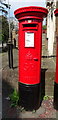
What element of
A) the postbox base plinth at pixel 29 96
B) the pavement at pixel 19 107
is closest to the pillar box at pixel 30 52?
the postbox base plinth at pixel 29 96

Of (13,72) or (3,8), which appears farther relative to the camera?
(3,8)

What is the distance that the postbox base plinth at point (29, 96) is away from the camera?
3.22 meters

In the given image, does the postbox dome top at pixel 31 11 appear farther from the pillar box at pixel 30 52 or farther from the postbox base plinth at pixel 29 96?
the postbox base plinth at pixel 29 96

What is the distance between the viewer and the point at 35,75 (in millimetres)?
3232

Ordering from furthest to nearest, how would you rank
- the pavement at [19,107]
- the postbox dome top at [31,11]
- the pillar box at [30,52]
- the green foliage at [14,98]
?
the green foliage at [14,98] < the pavement at [19,107] < the pillar box at [30,52] < the postbox dome top at [31,11]

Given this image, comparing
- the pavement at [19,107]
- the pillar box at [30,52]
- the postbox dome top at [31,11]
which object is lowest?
the pavement at [19,107]

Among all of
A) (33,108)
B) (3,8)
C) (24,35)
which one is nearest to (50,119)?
(33,108)

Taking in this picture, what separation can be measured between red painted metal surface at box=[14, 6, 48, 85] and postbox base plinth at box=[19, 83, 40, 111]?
0.11 m

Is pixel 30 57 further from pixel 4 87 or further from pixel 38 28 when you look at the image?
pixel 4 87

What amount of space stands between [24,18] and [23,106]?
75.0 inches

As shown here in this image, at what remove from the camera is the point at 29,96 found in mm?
3234

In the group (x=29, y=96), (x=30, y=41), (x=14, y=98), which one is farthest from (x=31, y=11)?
(x=14, y=98)

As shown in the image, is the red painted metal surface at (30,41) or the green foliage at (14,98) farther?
the green foliage at (14,98)

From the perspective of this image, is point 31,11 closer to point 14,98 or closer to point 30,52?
point 30,52
